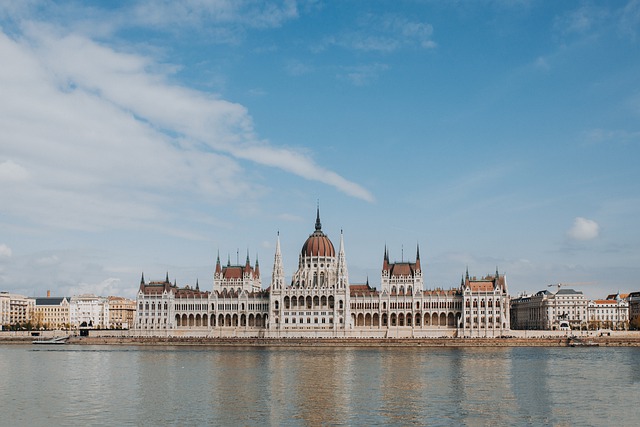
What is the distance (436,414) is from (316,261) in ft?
383

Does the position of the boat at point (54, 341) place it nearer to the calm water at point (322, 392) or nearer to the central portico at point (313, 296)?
the central portico at point (313, 296)

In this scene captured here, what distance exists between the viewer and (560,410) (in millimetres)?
48188

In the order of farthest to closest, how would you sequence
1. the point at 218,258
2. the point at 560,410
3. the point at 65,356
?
the point at 218,258
the point at 65,356
the point at 560,410

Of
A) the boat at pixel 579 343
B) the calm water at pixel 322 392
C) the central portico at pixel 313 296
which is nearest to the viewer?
the calm water at pixel 322 392

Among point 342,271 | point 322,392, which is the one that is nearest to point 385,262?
point 342,271

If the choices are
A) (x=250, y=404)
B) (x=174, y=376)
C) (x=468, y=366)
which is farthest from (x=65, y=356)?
(x=250, y=404)

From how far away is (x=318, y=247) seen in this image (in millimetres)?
163750

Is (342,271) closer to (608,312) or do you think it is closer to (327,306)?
(327,306)

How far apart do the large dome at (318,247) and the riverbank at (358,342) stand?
25.4 metres

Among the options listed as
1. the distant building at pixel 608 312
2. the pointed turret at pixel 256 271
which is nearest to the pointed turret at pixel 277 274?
the pointed turret at pixel 256 271

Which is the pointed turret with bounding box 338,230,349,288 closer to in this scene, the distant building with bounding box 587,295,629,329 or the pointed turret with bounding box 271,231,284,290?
the pointed turret with bounding box 271,231,284,290

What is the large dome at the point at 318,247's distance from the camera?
6427 inches

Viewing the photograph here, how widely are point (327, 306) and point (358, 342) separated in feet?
61.6

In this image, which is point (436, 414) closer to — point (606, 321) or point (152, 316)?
point (152, 316)
